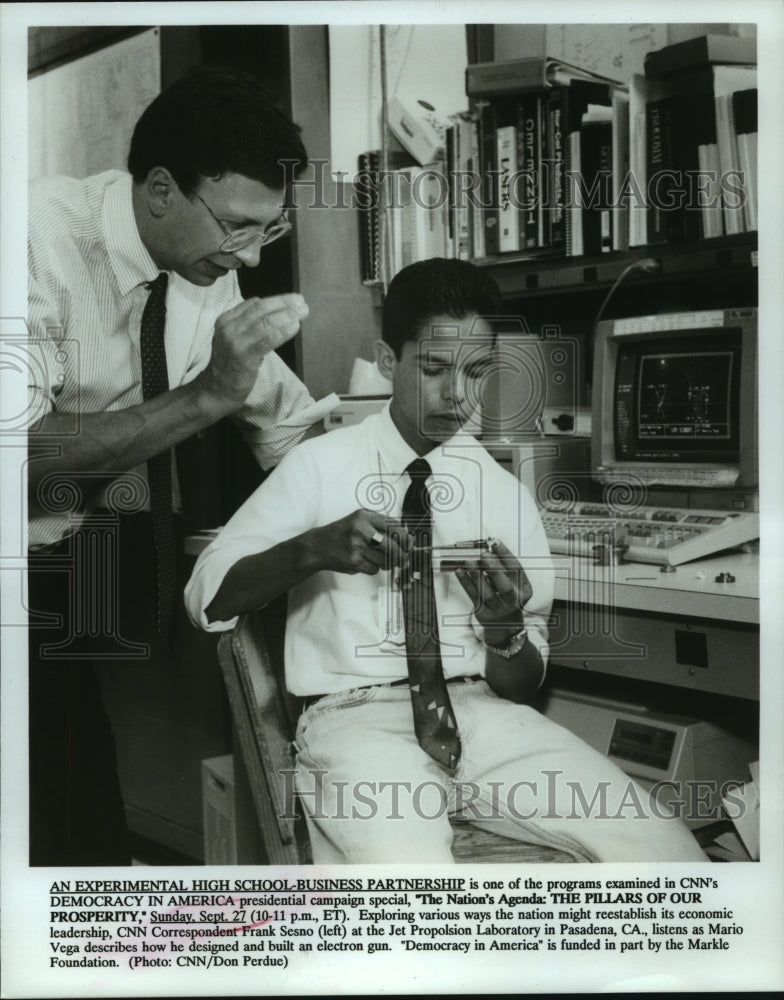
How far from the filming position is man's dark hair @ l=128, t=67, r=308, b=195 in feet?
5.28

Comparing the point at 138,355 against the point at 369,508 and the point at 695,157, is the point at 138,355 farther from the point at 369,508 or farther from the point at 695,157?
the point at 695,157

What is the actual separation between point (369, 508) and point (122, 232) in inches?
25.0

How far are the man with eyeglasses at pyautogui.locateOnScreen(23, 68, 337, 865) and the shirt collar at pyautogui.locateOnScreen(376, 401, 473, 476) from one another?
11 centimetres

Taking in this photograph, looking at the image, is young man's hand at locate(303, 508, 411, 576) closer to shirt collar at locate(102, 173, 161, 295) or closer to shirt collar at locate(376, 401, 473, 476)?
shirt collar at locate(376, 401, 473, 476)

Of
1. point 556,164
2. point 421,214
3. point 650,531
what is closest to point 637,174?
point 556,164

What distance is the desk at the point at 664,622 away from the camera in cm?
150

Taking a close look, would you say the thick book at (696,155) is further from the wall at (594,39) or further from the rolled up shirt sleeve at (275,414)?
the rolled up shirt sleeve at (275,414)

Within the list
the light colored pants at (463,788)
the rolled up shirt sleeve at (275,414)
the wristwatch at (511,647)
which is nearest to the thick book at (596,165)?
the rolled up shirt sleeve at (275,414)

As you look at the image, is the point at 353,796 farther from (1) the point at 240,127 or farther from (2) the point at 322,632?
(1) the point at 240,127

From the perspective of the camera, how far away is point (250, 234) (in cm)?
163

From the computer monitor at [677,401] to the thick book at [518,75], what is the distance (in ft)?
1.43

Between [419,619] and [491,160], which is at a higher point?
[491,160]

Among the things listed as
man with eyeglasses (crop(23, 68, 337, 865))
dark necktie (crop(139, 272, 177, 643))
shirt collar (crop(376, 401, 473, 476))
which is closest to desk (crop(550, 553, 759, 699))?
shirt collar (crop(376, 401, 473, 476))

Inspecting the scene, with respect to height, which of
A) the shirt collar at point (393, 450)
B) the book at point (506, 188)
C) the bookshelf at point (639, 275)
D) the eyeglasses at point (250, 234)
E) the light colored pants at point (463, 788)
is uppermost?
the book at point (506, 188)
